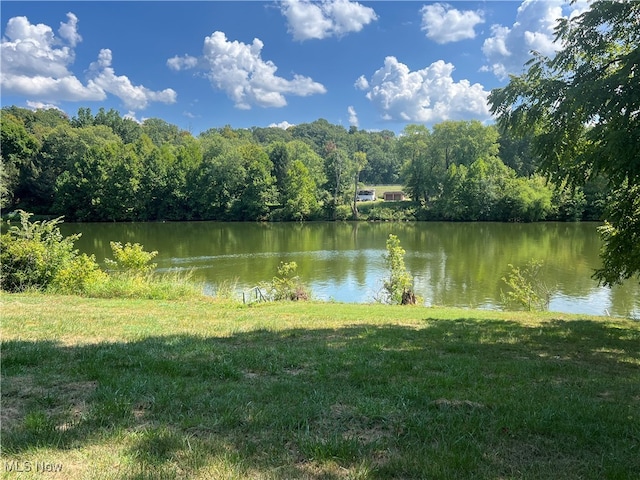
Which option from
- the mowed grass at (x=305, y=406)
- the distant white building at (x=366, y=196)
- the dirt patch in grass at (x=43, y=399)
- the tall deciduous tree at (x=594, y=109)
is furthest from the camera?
the distant white building at (x=366, y=196)

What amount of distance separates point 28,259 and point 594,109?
15.6 metres

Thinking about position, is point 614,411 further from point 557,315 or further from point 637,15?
point 557,315

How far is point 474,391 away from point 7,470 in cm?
388

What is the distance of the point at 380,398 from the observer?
4027mm

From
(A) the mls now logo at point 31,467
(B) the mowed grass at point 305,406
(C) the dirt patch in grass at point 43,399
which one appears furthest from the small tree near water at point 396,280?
(A) the mls now logo at point 31,467

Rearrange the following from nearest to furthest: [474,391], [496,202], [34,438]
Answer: [34,438], [474,391], [496,202]

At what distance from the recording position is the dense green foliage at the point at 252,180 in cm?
6241

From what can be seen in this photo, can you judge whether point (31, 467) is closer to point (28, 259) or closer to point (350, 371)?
point (350, 371)

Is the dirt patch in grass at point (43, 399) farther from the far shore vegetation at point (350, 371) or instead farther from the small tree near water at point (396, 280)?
the small tree near water at point (396, 280)

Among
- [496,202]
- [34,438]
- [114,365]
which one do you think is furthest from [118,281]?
[496,202]

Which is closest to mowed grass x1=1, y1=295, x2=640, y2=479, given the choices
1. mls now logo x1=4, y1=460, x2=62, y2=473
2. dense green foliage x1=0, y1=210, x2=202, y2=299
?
mls now logo x1=4, y1=460, x2=62, y2=473

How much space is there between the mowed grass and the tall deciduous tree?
8.72 ft

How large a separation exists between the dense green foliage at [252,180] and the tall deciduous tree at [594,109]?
55.7m

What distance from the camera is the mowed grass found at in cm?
282
